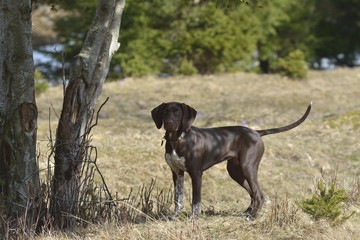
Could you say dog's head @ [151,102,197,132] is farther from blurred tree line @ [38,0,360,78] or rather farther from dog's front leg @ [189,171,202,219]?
blurred tree line @ [38,0,360,78]

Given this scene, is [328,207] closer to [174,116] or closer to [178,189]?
[178,189]

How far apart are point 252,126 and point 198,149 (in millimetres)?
6019

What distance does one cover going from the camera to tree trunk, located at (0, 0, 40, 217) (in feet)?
21.1

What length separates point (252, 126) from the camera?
1261cm

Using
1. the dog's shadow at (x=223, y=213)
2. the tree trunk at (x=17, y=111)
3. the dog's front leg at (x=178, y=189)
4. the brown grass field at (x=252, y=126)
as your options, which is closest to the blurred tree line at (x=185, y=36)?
the brown grass field at (x=252, y=126)

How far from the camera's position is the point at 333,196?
6.25m

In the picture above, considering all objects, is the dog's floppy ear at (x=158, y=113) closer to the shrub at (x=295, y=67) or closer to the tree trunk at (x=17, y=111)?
the tree trunk at (x=17, y=111)

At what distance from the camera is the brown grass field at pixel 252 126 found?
6.20m

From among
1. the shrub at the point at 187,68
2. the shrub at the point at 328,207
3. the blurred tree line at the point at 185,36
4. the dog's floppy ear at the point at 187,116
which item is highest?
the blurred tree line at the point at 185,36

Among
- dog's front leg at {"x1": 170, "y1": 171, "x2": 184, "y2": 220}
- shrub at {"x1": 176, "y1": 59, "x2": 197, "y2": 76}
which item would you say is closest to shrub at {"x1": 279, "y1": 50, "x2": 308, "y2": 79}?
shrub at {"x1": 176, "y1": 59, "x2": 197, "y2": 76}

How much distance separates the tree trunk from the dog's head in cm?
A: 128

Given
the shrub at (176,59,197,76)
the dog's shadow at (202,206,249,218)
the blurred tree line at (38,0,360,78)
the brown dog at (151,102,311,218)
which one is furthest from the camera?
the blurred tree line at (38,0,360,78)

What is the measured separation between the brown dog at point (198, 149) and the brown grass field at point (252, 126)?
325 mm

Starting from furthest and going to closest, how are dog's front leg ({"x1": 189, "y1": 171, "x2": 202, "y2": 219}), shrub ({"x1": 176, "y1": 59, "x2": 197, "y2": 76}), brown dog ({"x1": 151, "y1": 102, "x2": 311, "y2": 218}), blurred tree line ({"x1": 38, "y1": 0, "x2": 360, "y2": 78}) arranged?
A: blurred tree line ({"x1": 38, "y1": 0, "x2": 360, "y2": 78}), shrub ({"x1": 176, "y1": 59, "x2": 197, "y2": 76}), dog's front leg ({"x1": 189, "y1": 171, "x2": 202, "y2": 219}), brown dog ({"x1": 151, "y1": 102, "x2": 311, "y2": 218})
